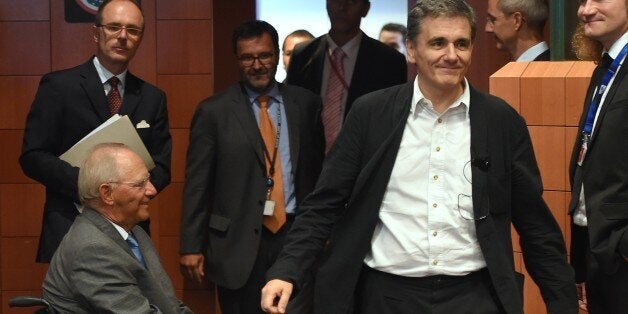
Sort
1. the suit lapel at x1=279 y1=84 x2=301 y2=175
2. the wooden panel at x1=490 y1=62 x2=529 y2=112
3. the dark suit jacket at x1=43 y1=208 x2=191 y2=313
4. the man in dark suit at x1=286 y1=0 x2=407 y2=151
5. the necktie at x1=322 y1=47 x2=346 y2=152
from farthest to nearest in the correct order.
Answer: the man in dark suit at x1=286 y1=0 x2=407 y2=151 → the necktie at x1=322 y1=47 x2=346 y2=152 → the suit lapel at x1=279 y1=84 x2=301 y2=175 → the wooden panel at x1=490 y1=62 x2=529 y2=112 → the dark suit jacket at x1=43 y1=208 x2=191 y2=313

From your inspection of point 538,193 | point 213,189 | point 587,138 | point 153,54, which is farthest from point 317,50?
point 538,193

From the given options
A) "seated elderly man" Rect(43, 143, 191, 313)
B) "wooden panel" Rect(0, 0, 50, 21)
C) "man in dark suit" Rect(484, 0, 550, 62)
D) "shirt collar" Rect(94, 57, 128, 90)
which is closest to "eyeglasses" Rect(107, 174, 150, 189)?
"seated elderly man" Rect(43, 143, 191, 313)

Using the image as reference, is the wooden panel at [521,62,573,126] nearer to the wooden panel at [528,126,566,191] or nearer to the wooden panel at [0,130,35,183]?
the wooden panel at [528,126,566,191]

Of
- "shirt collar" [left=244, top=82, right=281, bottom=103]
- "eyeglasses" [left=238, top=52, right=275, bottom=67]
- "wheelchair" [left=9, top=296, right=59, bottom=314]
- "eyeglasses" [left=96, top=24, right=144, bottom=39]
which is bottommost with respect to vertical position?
"wheelchair" [left=9, top=296, right=59, bottom=314]

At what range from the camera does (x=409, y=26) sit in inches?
134

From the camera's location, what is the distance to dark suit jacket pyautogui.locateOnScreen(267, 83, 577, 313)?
3234 mm

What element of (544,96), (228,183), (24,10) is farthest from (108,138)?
(24,10)

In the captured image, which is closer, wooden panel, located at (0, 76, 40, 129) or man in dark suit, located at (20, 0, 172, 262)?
man in dark suit, located at (20, 0, 172, 262)

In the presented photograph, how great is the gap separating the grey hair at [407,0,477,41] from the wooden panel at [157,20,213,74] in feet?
9.14

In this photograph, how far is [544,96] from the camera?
4676mm

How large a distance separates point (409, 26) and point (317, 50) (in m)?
2.60

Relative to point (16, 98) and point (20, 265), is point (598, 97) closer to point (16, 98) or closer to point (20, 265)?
point (16, 98)

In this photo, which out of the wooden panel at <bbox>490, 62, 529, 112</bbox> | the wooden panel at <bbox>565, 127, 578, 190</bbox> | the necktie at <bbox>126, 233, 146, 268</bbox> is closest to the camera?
the necktie at <bbox>126, 233, 146, 268</bbox>

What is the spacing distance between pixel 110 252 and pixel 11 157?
273 cm
